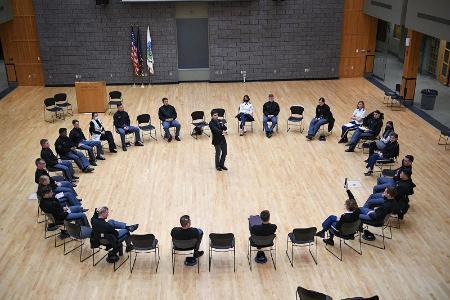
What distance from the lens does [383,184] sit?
11055mm

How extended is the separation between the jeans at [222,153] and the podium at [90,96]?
6371mm

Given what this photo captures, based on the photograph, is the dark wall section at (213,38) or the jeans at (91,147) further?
the dark wall section at (213,38)

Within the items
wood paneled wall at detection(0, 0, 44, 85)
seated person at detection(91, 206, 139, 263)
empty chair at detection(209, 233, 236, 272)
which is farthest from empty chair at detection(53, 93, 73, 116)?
empty chair at detection(209, 233, 236, 272)

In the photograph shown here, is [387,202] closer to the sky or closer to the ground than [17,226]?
closer to the sky

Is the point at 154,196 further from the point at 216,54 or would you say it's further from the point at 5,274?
the point at 216,54

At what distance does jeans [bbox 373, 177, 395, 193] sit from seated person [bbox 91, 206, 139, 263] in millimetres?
5577

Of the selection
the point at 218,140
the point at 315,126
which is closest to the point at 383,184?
the point at 315,126

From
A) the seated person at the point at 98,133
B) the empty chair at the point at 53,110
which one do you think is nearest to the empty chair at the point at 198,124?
the seated person at the point at 98,133

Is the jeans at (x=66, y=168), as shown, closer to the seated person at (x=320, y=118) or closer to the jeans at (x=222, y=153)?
the jeans at (x=222, y=153)

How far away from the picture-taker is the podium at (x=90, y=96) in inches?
672

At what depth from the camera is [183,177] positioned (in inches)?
498

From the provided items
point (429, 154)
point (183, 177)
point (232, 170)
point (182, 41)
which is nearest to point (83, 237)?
point (183, 177)

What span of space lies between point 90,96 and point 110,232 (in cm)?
952

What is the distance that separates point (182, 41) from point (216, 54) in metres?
1.56
